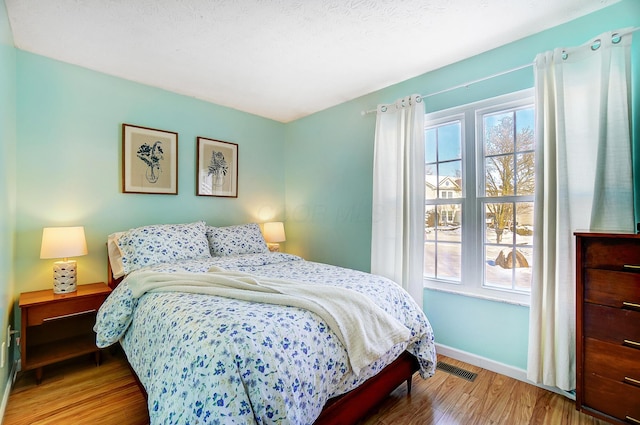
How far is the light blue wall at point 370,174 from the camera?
204cm

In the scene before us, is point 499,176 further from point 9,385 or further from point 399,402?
point 9,385

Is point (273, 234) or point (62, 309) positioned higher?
point (273, 234)

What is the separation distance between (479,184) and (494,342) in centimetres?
121

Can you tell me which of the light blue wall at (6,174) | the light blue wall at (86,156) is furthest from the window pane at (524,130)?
the light blue wall at (6,174)

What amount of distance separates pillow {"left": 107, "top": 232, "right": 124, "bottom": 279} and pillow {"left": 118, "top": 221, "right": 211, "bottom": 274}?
0.09 metres

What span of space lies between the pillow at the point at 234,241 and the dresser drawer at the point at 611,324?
253cm

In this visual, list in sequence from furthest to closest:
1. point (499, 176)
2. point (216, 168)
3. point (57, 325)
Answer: point (216, 168)
point (57, 325)
point (499, 176)

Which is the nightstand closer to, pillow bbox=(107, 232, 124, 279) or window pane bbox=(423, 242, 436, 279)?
pillow bbox=(107, 232, 124, 279)

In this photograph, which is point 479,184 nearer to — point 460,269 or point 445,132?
A: point 445,132

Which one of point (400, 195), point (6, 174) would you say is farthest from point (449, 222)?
point (6, 174)

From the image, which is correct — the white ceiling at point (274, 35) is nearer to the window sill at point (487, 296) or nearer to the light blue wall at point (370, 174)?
the light blue wall at point (370, 174)

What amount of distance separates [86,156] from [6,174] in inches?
29.5

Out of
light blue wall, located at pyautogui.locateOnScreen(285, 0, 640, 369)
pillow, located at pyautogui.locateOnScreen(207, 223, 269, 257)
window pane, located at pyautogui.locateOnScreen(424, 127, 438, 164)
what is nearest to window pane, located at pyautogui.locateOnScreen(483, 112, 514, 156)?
light blue wall, located at pyautogui.locateOnScreen(285, 0, 640, 369)

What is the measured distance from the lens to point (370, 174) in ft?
9.87
